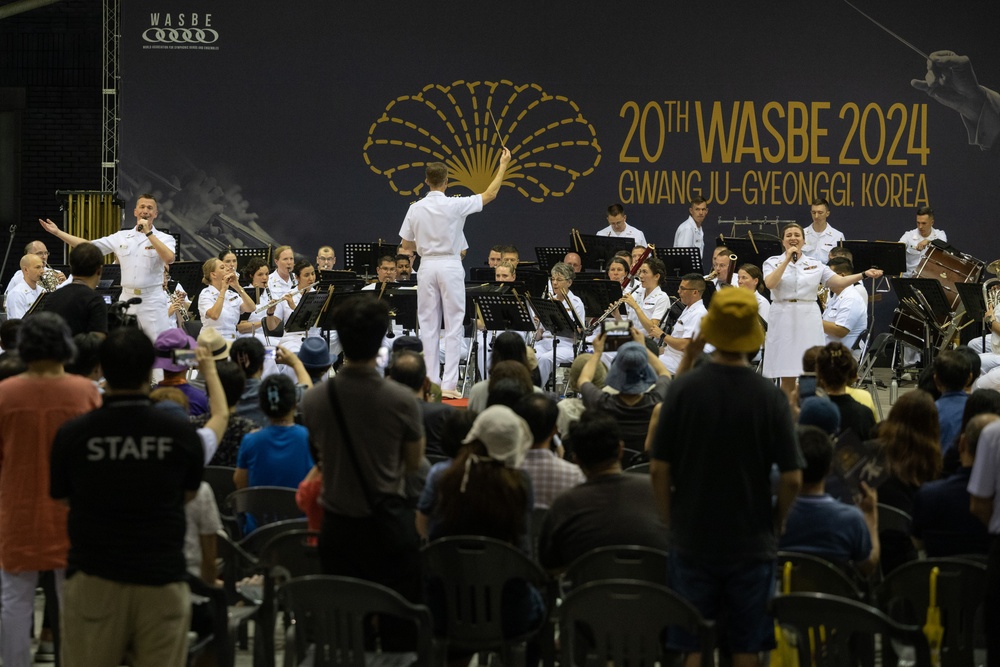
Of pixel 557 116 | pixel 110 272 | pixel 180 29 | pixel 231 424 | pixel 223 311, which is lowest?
pixel 231 424

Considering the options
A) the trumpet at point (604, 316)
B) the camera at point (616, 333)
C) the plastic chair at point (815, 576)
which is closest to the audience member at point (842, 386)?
the camera at point (616, 333)

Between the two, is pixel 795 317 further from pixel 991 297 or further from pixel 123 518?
pixel 123 518

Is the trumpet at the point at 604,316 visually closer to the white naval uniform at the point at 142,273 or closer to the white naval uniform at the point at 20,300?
the white naval uniform at the point at 142,273

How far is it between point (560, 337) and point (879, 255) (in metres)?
3.66

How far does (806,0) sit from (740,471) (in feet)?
45.4

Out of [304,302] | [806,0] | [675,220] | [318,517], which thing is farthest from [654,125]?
[318,517]

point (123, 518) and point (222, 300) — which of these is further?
point (222, 300)

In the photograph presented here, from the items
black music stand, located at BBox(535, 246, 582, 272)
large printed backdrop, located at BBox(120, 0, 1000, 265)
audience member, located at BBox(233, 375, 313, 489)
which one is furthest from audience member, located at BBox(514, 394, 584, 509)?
large printed backdrop, located at BBox(120, 0, 1000, 265)

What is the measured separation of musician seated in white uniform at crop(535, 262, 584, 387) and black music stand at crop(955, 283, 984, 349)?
11.2 feet

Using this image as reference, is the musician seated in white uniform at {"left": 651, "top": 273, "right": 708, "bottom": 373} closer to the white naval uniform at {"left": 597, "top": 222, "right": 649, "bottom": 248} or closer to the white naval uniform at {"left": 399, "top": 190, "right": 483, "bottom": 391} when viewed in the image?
the white naval uniform at {"left": 399, "top": 190, "right": 483, "bottom": 391}

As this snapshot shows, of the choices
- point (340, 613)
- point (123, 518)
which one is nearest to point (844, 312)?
point (340, 613)

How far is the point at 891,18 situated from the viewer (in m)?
16.5

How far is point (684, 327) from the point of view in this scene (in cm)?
1073

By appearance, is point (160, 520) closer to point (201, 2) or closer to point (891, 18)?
point (201, 2)
